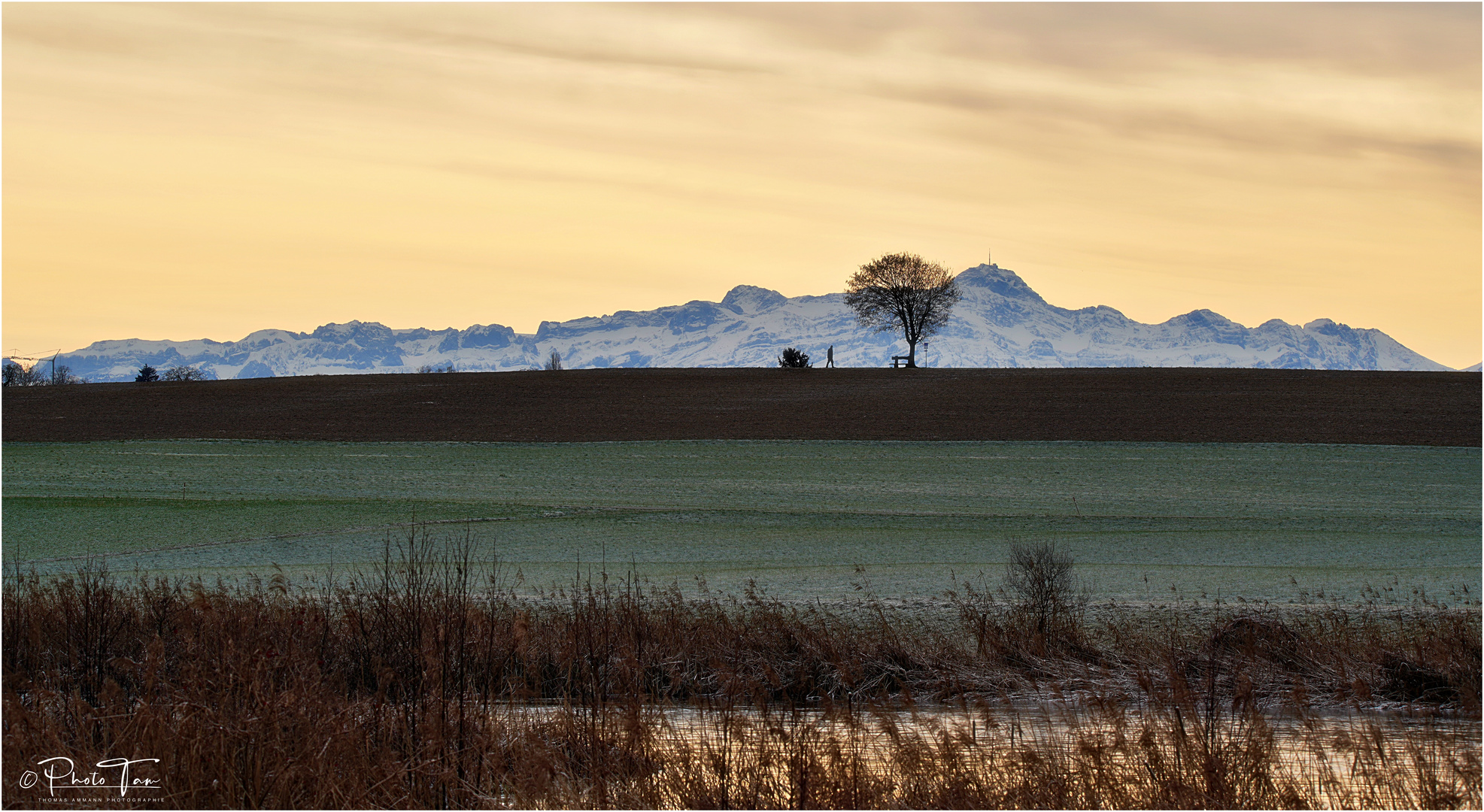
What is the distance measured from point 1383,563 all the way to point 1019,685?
14.4 metres

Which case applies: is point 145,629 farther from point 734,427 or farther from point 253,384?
point 253,384

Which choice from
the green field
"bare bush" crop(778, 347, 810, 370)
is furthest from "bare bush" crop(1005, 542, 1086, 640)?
"bare bush" crop(778, 347, 810, 370)

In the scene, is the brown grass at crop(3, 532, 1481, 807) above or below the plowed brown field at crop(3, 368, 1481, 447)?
below

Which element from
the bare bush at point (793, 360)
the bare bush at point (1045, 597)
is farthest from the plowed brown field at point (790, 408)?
the bare bush at point (1045, 597)

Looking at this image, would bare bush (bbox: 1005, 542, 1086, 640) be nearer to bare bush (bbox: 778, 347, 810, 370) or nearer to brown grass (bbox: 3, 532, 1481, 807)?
brown grass (bbox: 3, 532, 1481, 807)

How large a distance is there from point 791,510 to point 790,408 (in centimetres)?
3134

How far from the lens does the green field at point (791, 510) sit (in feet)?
78.2

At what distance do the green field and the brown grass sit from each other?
15.8 ft

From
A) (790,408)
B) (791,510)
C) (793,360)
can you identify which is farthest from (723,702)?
(793,360)

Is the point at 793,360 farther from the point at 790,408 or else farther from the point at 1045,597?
the point at 1045,597

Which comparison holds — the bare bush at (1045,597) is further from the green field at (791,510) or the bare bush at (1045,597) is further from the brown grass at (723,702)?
the green field at (791,510)

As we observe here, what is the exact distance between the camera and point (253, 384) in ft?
261

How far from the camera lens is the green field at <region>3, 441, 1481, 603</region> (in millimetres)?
23844

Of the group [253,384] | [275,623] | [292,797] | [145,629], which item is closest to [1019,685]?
[292,797]
